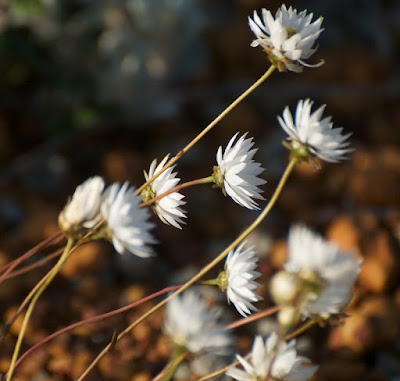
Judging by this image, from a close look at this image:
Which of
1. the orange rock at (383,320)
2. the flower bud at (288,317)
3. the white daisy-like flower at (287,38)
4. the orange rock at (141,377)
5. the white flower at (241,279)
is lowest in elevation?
the flower bud at (288,317)

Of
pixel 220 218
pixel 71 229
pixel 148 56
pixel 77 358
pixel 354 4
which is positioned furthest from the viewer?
pixel 354 4

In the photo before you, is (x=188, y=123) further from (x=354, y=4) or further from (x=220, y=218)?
(x=354, y=4)

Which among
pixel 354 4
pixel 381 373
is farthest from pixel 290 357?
pixel 354 4

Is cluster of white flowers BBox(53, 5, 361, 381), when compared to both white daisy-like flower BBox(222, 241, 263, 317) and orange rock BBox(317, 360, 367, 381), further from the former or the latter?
orange rock BBox(317, 360, 367, 381)

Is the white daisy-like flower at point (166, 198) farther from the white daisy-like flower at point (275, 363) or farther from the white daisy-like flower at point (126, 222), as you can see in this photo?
the white daisy-like flower at point (275, 363)

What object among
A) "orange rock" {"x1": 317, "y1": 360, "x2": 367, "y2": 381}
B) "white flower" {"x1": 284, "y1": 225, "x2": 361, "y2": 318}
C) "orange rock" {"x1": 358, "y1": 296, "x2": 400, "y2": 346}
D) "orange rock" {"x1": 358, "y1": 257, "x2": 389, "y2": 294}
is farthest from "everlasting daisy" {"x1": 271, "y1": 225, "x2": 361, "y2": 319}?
"orange rock" {"x1": 358, "y1": 257, "x2": 389, "y2": 294}

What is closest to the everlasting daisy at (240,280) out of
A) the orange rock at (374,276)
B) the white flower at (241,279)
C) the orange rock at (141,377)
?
the white flower at (241,279)

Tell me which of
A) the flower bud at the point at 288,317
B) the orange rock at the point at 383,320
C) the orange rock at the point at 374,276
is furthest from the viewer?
the orange rock at the point at 374,276
